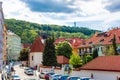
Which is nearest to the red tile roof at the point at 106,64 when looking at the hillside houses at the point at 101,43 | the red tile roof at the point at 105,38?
the hillside houses at the point at 101,43

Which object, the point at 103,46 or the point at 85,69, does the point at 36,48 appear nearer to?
the point at 103,46

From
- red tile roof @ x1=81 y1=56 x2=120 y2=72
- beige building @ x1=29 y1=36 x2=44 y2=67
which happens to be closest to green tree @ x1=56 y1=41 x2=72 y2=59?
beige building @ x1=29 y1=36 x2=44 y2=67

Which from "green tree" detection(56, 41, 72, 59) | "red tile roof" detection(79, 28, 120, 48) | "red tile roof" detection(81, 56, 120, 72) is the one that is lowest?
"red tile roof" detection(81, 56, 120, 72)

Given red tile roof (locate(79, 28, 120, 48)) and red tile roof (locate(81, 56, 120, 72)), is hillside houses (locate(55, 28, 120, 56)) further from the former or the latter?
red tile roof (locate(81, 56, 120, 72))

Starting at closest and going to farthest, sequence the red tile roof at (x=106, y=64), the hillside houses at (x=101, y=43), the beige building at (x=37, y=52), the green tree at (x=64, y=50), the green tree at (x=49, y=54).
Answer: the red tile roof at (x=106, y=64) < the green tree at (x=49, y=54) < the hillside houses at (x=101, y=43) < the green tree at (x=64, y=50) < the beige building at (x=37, y=52)

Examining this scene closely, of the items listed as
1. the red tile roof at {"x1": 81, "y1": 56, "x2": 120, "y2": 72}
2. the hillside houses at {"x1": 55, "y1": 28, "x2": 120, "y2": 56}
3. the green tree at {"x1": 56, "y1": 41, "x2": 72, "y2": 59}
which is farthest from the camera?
the green tree at {"x1": 56, "y1": 41, "x2": 72, "y2": 59}

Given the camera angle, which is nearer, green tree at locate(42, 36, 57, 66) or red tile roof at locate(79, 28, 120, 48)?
green tree at locate(42, 36, 57, 66)

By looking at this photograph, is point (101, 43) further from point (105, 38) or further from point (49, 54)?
point (49, 54)

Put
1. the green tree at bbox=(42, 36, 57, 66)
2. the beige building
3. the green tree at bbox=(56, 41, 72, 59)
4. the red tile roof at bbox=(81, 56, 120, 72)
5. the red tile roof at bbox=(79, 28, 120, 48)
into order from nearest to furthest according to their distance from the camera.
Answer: the red tile roof at bbox=(81, 56, 120, 72)
the green tree at bbox=(42, 36, 57, 66)
the red tile roof at bbox=(79, 28, 120, 48)
the green tree at bbox=(56, 41, 72, 59)
the beige building

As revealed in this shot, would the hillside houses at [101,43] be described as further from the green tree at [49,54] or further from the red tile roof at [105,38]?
the green tree at [49,54]

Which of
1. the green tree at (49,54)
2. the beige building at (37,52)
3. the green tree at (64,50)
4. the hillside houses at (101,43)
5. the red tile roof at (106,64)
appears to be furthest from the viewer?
the beige building at (37,52)

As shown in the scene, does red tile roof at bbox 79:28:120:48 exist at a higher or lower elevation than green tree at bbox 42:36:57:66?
higher

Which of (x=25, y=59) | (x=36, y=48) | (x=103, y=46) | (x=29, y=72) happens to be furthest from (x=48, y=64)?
(x=25, y=59)

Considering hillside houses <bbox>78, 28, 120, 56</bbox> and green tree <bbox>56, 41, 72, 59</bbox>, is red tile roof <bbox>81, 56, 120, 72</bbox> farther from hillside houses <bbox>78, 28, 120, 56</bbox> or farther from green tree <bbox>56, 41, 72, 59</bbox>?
green tree <bbox>56, 41, 72, 59</bbox>
